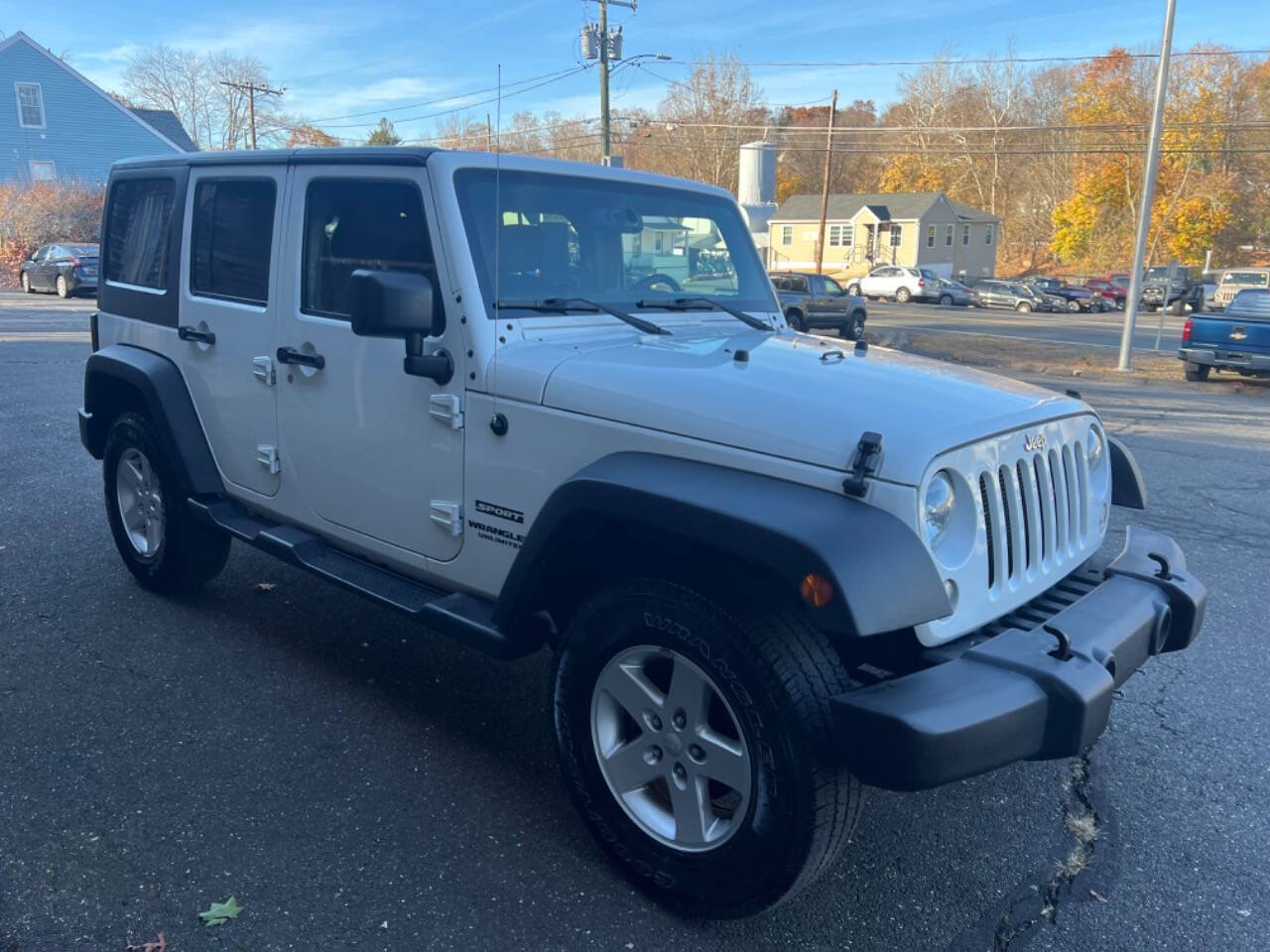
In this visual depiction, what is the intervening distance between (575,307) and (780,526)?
143cm

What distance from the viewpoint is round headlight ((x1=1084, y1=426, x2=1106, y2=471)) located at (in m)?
3.32

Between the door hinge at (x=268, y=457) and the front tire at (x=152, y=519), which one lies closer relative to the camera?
the door hinge at (x=268, y=457)

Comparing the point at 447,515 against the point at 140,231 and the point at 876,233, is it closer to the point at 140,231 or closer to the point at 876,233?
the point at 140,231

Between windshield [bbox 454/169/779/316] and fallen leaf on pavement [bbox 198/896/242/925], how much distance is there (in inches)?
75.3

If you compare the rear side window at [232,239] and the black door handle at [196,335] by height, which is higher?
the rear side window at [232,239]

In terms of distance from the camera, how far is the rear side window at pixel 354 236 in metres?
3.37

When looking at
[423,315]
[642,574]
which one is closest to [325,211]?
[423,315]

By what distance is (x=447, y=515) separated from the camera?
131 inches

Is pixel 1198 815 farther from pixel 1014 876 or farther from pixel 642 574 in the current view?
pixel 642 574

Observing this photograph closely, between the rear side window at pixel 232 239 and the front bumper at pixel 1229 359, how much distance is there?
1486 centimetres

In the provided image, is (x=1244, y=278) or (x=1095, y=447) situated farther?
(x=1244, y=278)

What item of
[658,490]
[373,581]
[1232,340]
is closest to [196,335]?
[373,581]

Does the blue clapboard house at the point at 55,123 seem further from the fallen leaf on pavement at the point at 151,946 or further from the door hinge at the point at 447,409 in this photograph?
the fallen leaf on pavement at the point at 151,946

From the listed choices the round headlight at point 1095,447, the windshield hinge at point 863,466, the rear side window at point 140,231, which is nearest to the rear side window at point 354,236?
the rear side window at point 140,231
